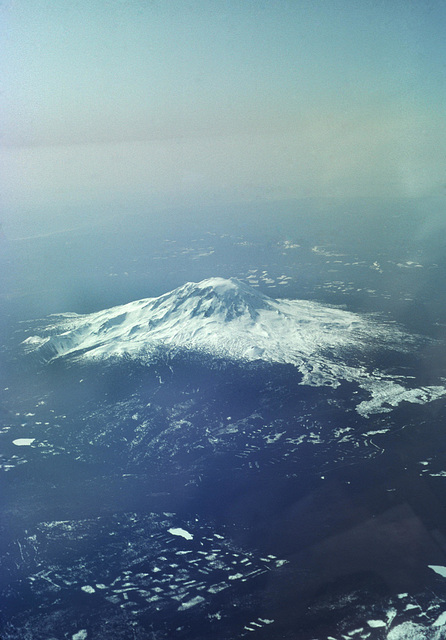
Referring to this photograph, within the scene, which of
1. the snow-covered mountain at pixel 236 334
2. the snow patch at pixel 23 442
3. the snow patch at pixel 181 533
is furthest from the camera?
the snow-covered mountain at pixel 236 334

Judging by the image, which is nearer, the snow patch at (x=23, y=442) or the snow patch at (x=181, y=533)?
the snow patch at (x=181, y=533)

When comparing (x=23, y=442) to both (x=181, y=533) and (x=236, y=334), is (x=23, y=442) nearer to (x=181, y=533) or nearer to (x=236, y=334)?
(x=181, y=533)

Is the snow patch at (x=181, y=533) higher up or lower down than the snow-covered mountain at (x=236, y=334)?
lower down

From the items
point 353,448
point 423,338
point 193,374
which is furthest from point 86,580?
point 423,338

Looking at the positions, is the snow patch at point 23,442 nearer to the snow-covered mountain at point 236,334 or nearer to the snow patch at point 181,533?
the snow-covered mountain at point 236,334

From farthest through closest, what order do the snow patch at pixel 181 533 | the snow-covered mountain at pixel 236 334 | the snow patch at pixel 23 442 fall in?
the snow-covered mountain at pixel 236 334, the snow patch at pixel 23 442, the snow patch at pixel 181 533

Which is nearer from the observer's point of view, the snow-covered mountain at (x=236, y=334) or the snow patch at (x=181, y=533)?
the snow patch at (x=181, y=533)

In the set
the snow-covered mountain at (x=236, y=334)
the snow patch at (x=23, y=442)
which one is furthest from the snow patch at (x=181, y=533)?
the snow-covered mountain at (x=236, y=334)

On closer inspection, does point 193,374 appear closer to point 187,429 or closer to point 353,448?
point 187,429

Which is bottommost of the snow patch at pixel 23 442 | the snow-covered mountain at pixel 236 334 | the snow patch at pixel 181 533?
the snow patch at pixel 181 533
